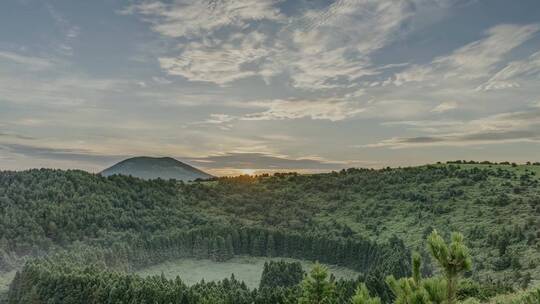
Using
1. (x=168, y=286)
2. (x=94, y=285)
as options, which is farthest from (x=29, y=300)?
(x=168, y=286)

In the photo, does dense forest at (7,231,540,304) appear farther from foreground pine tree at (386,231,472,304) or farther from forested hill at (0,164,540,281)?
forested hill at (0,164,540,281)

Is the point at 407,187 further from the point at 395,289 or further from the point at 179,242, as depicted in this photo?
the point at 395,289

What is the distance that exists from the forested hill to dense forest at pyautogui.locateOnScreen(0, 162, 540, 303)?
1.13ft

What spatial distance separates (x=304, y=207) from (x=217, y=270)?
4758 cm

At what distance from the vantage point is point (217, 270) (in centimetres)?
11938

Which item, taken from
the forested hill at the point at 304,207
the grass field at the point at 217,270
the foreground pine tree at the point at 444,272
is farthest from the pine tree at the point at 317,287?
the grass field at the point at 217,270

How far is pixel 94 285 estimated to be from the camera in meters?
70.3

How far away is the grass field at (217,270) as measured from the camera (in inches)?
4311

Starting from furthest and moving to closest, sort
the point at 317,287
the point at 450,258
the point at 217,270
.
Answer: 1. the point at 217,270
2. the point at 317,287
3. the point at 450,258

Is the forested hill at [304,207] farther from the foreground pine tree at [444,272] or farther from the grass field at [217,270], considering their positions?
the foreground pine tree at [444,272]

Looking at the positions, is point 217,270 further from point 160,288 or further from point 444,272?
point 444,272

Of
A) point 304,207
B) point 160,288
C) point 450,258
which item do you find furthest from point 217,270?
point 450,258

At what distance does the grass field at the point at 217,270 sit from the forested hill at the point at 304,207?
41.9ft

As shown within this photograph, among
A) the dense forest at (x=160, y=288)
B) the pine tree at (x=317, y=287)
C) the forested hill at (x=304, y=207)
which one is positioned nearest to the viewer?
Result: the pine tree at (x=317, y=287)
